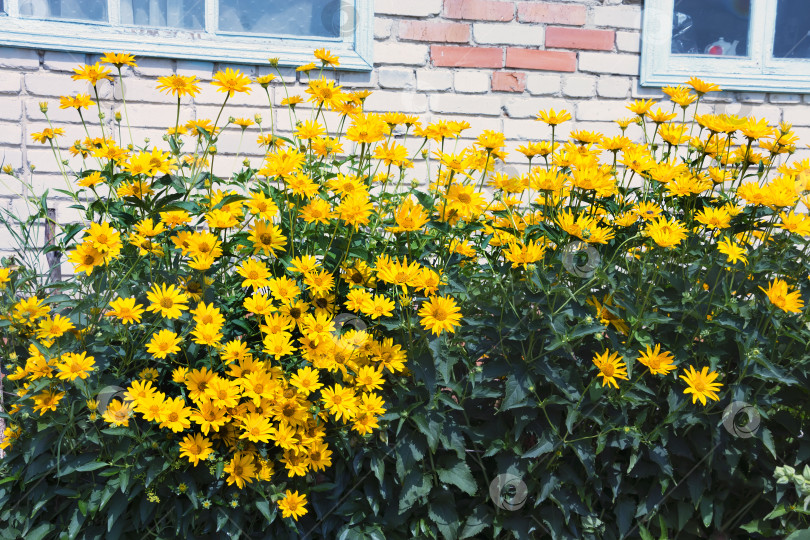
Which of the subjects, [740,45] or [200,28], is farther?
[740,45]

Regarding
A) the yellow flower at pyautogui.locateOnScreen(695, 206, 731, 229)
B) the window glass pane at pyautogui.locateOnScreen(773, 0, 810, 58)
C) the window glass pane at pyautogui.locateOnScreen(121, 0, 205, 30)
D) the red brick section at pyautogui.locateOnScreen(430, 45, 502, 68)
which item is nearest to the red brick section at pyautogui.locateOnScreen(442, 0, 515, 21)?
the red brick section at pyautogui.locateOnScreen(430, 45, 502, 68)

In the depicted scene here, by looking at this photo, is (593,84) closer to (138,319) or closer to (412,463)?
(412,463)

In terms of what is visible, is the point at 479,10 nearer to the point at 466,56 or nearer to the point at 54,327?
the point at 466,56

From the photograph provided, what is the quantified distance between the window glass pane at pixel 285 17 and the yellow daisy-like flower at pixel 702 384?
6.39 ft

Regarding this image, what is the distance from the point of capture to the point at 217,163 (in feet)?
8.80

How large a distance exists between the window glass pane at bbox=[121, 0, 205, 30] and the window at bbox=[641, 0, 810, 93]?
190 cm

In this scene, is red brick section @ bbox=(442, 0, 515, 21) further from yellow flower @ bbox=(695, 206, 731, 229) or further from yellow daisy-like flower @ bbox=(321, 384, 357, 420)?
yellow daisy-like flower @ bbox=(321, 384, 357, 420)

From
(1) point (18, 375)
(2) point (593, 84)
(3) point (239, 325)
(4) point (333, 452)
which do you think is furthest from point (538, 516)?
(2) point (593, 84)

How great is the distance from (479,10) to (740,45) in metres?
1.24

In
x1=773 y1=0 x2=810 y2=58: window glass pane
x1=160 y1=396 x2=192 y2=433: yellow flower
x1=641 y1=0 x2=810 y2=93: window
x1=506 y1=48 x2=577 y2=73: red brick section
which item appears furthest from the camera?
x1=773 y1=0 x2=810 y2=58: window glass pane

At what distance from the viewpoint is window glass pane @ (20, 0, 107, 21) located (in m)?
2.53

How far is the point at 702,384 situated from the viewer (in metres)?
1.44

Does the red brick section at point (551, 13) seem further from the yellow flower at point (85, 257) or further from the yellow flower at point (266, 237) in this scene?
the yellow flower at point (85, 257)

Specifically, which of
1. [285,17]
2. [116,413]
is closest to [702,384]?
[116,413]
